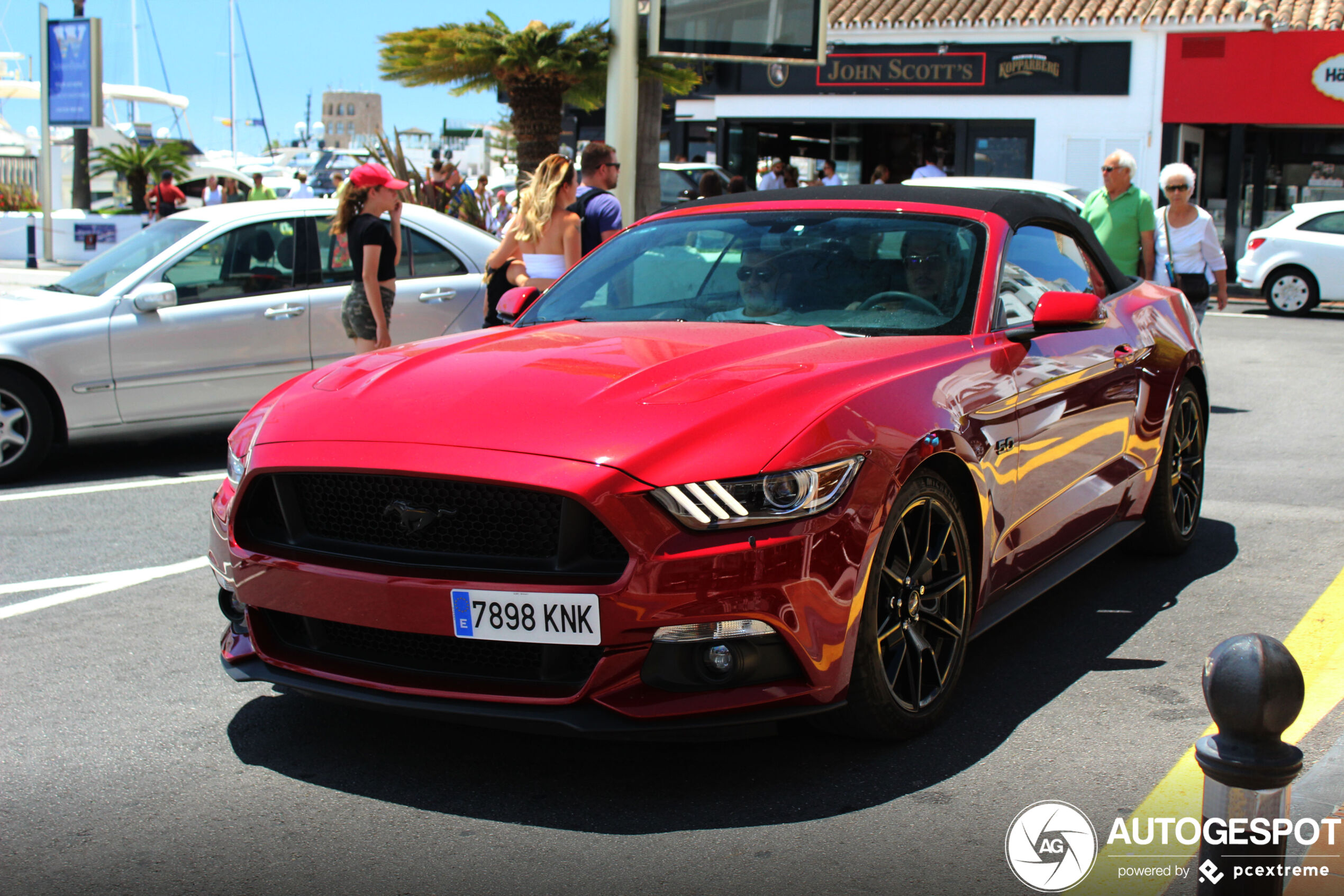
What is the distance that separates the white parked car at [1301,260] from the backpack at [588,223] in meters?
14.0

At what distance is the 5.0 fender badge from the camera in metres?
3.32

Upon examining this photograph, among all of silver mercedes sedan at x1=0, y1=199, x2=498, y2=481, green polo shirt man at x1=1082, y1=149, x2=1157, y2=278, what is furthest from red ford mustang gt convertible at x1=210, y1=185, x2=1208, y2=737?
green polo shirt man at x1=1082, y1=149, x2=1157, y2=278

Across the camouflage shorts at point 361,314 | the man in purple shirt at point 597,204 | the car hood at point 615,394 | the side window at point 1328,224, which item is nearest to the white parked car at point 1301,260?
the side window at point 1328,224

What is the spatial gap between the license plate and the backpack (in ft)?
17.2

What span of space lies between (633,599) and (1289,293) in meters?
18.5

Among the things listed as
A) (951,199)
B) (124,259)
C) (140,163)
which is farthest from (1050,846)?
(140,163)

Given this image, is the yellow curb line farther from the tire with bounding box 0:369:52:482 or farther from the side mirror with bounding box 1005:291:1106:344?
the tire with bounding box 0:369:52:482

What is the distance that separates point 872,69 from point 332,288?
22567mm

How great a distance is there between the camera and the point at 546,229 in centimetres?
784

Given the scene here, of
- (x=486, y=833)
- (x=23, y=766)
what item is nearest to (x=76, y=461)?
(x=23, y=766)

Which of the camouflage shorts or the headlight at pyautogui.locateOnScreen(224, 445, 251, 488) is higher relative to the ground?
the camouflage shorts

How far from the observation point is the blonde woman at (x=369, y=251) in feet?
25.2

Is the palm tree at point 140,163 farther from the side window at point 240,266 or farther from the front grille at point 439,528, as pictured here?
the front grille at point 439,528

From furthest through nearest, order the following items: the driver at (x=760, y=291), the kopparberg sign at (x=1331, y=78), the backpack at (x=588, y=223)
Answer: the kopparberg sign at (x=1331, y=78), the backpack at (x=588, y=223), the driver at (x=760, y=291)
